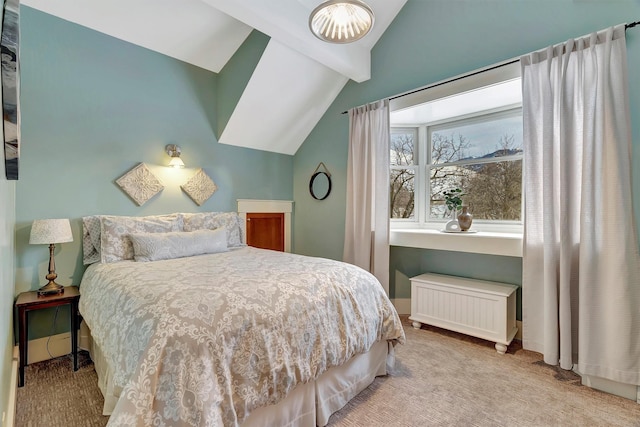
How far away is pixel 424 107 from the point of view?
3.03 meters

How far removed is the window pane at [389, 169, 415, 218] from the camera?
3527mm

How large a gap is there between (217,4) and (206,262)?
1821 mm

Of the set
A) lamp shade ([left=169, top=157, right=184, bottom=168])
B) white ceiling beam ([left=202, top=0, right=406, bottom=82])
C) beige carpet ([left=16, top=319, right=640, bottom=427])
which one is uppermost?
white ceiling beam ([left=202, top=0, right=406, bottom=82])

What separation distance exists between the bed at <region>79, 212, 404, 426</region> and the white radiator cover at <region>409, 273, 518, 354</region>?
0.92 m

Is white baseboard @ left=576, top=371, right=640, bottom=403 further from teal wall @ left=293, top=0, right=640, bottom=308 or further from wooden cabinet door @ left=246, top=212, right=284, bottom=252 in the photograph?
wooden cabinet door @ left=246, top=212, right=284, bottom=252

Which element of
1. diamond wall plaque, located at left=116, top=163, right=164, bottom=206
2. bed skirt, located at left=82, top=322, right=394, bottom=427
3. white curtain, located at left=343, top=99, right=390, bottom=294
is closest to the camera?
bed skirt, located at left=82, top=322, right=394, bottom=427

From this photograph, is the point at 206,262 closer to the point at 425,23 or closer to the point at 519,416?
the point at 519,416

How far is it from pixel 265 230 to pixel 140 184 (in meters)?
1.56

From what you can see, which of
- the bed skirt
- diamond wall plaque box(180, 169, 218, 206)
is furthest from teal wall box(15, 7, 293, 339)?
the bed skirt

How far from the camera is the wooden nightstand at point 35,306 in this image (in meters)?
2.03

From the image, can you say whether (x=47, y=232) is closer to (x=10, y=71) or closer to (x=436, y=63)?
(x=10, y=71)

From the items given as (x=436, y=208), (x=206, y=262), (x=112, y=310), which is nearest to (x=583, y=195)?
(x=436, y=208)

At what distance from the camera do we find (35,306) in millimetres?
2098

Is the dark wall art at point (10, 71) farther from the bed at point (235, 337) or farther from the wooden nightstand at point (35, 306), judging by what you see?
the wooden nightstand at point (35, 306)
